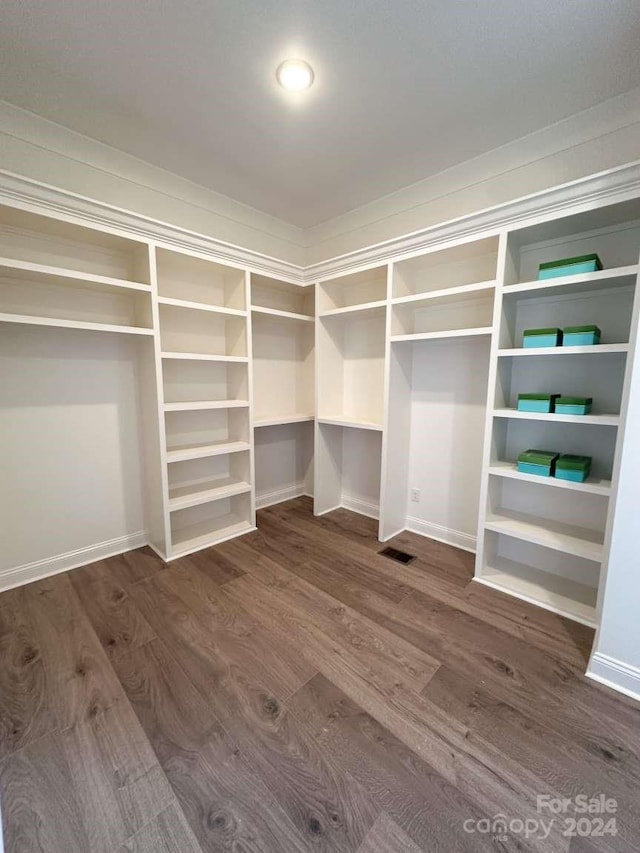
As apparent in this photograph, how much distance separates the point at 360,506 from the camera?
3.32m

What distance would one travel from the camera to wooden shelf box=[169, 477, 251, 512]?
249 cm

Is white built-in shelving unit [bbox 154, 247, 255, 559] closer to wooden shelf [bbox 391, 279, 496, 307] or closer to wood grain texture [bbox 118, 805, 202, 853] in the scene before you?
wooden shelf [bbox 391, 279, 496, 307]

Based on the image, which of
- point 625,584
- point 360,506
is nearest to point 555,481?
point 625,584

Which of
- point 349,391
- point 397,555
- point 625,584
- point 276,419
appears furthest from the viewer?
point 349,391

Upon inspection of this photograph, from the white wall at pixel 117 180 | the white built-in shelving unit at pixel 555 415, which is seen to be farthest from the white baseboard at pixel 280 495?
the white wall at pixel 117 180

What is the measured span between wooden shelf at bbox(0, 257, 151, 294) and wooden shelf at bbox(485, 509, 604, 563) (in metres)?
2.68

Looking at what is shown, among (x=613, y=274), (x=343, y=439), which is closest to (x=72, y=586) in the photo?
(x=343, y=439)

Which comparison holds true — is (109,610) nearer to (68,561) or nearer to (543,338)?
(68,561)

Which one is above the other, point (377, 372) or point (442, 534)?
point (377, 372)

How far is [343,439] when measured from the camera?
3.44 m

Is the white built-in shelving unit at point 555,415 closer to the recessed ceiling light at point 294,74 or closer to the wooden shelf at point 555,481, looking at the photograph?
the wooden shelf at point 555,481

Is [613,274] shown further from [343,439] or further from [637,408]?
[343,439]

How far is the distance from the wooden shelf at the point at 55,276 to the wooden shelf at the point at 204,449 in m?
1.10

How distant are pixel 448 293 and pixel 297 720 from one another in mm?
2368
